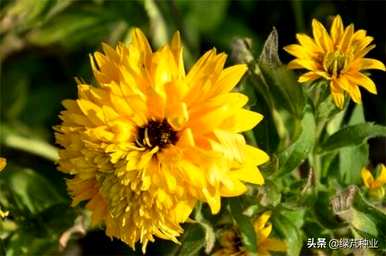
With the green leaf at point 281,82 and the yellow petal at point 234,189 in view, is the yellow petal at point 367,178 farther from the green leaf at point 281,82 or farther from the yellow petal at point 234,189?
the yellow petal at point 234,189

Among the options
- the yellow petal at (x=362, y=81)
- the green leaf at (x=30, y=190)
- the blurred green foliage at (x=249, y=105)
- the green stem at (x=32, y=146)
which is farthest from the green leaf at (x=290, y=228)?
the green stem at (x=32, y=146)

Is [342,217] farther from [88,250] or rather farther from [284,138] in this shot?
[88,250]

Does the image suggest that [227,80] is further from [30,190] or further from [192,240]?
[30,190]

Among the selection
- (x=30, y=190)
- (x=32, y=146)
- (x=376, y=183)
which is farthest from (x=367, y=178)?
(x=32, y=146)

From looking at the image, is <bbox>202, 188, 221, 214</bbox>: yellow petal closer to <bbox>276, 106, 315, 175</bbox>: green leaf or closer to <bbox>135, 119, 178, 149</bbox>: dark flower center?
<bbox>135, 119, 178, 149</bbox>: dark flower center

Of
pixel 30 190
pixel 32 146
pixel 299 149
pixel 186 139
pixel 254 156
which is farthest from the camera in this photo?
pixel 32 146

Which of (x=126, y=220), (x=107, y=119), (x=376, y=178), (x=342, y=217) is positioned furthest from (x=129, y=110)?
(x=376, y=178)
